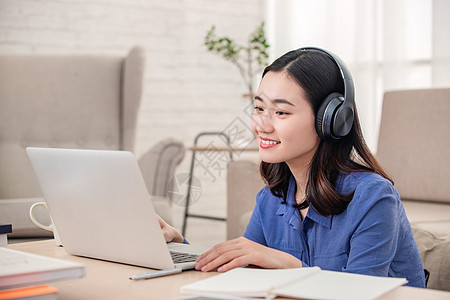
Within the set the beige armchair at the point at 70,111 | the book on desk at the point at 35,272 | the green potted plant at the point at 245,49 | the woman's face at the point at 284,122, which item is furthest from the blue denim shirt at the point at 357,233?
the green potted plant at the point at 245,49

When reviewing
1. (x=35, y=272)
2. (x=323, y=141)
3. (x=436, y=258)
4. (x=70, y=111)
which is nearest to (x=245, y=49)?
(x=70, y=111)

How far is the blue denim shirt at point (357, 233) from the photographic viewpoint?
923 millimetres

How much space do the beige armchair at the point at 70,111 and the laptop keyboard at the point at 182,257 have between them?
4.64ft

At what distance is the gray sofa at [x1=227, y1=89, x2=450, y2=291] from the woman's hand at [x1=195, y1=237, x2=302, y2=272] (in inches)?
47.0

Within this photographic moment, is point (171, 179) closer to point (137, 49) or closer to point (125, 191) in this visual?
point (137, 49)

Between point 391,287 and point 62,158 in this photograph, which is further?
point 62,158

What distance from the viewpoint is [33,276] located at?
542 millimetres

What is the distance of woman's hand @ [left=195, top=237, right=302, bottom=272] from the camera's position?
796mm

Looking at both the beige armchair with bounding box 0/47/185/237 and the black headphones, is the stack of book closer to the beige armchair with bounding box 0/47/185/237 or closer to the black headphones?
the black headphones

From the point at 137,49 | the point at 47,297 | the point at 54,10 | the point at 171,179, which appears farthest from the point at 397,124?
the point at 54,10

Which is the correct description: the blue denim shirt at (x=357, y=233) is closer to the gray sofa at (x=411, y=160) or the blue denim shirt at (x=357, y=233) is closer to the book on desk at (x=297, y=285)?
the book on desk at (x=297, y=285)

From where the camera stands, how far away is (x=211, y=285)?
0.66 meters

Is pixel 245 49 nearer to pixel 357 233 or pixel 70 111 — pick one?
pixel 70 111

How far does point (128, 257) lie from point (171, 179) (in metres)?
1.62
